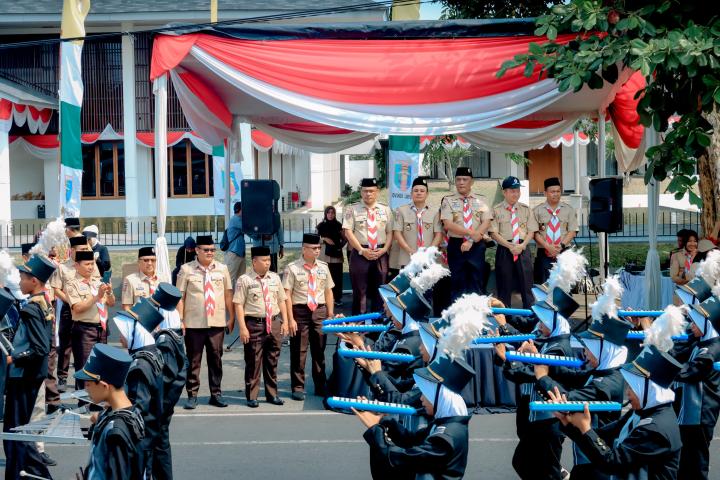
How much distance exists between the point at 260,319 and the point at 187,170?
70.2 ft

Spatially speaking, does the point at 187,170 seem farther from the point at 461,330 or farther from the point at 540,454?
the point at 461,330

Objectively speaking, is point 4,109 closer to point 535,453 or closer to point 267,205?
point 267,205

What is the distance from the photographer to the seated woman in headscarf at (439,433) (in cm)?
569

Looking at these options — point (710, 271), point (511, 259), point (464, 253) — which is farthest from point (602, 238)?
point (710, 271)

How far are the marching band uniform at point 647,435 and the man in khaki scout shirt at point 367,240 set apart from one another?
6966mm

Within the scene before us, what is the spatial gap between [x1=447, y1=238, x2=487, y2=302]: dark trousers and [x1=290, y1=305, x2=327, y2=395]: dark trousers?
7.00 ft

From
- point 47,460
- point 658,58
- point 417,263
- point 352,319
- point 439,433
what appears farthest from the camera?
point 658,58

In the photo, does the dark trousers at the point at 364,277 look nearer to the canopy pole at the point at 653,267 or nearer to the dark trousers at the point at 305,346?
the dark trousers at the point at 305,346

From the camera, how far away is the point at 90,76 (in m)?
30.7

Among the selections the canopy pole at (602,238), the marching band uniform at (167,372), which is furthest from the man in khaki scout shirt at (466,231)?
the marching band uniform at (167,372)

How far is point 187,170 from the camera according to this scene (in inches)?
1251

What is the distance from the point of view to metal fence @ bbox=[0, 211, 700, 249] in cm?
2411

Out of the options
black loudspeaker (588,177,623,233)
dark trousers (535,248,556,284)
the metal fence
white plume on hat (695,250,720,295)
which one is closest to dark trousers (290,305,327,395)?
dark trousers (535,248,556,284)

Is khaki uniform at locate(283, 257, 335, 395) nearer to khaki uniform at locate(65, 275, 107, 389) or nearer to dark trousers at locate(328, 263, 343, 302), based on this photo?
khaki uniform at locate(65, 275, 107, 389)
